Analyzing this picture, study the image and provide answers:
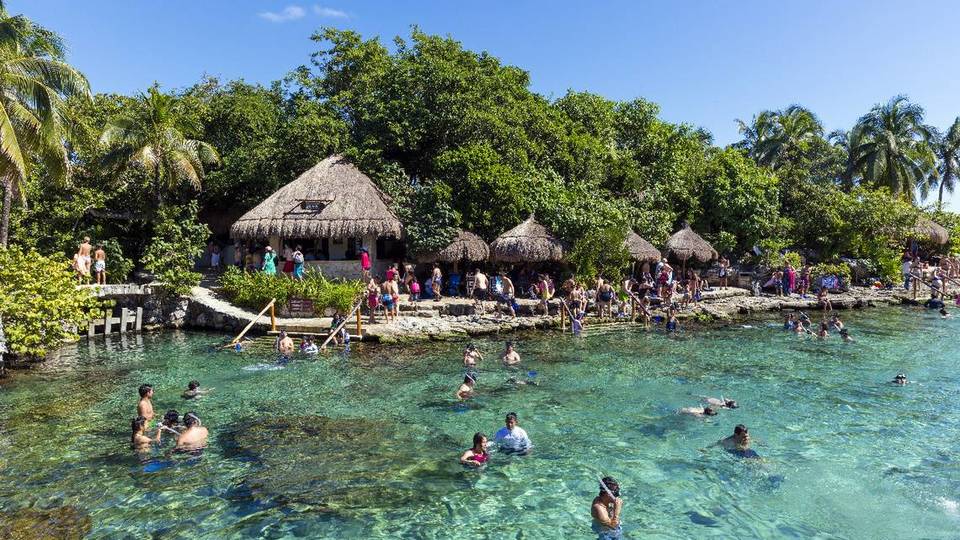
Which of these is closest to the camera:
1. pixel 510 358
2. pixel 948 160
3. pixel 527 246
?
pixel 510 358

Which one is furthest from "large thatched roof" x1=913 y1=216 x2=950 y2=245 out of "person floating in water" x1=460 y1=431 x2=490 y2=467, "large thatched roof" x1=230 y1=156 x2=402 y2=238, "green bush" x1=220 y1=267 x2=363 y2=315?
"person floating in water" x1=460 y1=431 x2=490 y2=467

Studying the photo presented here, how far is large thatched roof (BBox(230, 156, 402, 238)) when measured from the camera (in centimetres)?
2350

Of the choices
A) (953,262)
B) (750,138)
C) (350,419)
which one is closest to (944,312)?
(953,262)

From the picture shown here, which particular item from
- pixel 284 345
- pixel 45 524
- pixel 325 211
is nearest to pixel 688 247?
pixel 325 211

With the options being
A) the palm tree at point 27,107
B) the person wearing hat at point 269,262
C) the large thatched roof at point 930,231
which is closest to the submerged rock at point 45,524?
the palm tree at point 27,107

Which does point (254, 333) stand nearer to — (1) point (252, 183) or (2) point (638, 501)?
(1) point (252, 183)

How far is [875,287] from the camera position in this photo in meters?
31.4

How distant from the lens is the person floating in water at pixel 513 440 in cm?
1025

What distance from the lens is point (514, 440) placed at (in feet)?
33.6

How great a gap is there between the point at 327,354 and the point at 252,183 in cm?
1360

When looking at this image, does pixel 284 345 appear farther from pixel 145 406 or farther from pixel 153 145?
pixel 153 145

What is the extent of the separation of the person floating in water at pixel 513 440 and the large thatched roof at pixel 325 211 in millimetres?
14345

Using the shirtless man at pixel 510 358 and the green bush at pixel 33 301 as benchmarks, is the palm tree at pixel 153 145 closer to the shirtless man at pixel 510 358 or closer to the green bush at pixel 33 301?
the green bush at pixel 33 301

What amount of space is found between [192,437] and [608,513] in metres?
6.80
